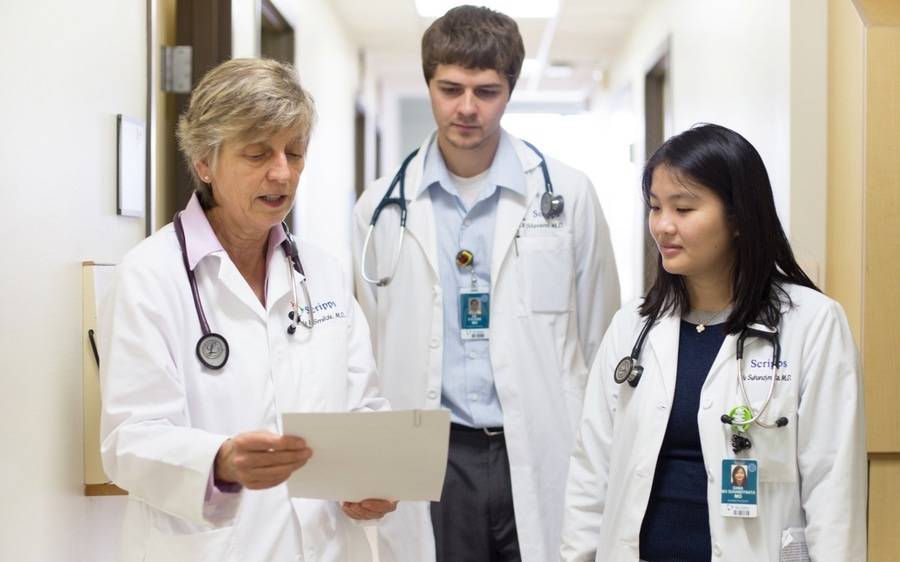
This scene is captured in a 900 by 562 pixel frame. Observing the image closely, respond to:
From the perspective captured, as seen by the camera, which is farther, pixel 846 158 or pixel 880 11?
pixel 846 158

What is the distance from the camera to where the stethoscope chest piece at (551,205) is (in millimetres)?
2266

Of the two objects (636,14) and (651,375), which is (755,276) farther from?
(636,14)

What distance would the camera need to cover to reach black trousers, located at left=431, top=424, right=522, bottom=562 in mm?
2143

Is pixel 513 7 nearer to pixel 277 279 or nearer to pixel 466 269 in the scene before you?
pixel 466 269

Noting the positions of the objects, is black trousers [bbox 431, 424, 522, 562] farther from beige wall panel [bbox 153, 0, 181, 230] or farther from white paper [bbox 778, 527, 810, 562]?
beige wall panel [bbox 153, 0, 181, 230]

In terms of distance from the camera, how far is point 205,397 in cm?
148

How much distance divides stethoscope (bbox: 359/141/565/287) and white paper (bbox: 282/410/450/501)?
89 cm

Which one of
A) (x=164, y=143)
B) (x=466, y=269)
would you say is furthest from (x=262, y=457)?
(x=164, y=143)

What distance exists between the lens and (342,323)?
1.67m

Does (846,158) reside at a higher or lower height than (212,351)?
higher

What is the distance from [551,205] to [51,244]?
1060 mm

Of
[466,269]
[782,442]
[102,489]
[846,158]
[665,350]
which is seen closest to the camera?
[782,442]

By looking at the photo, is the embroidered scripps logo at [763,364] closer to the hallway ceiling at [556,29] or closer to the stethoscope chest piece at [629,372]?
the stethoscope chest piece at [629,372]

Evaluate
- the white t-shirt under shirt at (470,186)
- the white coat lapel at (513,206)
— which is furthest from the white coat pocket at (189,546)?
the white t-shirt under shirt at (470,186)
